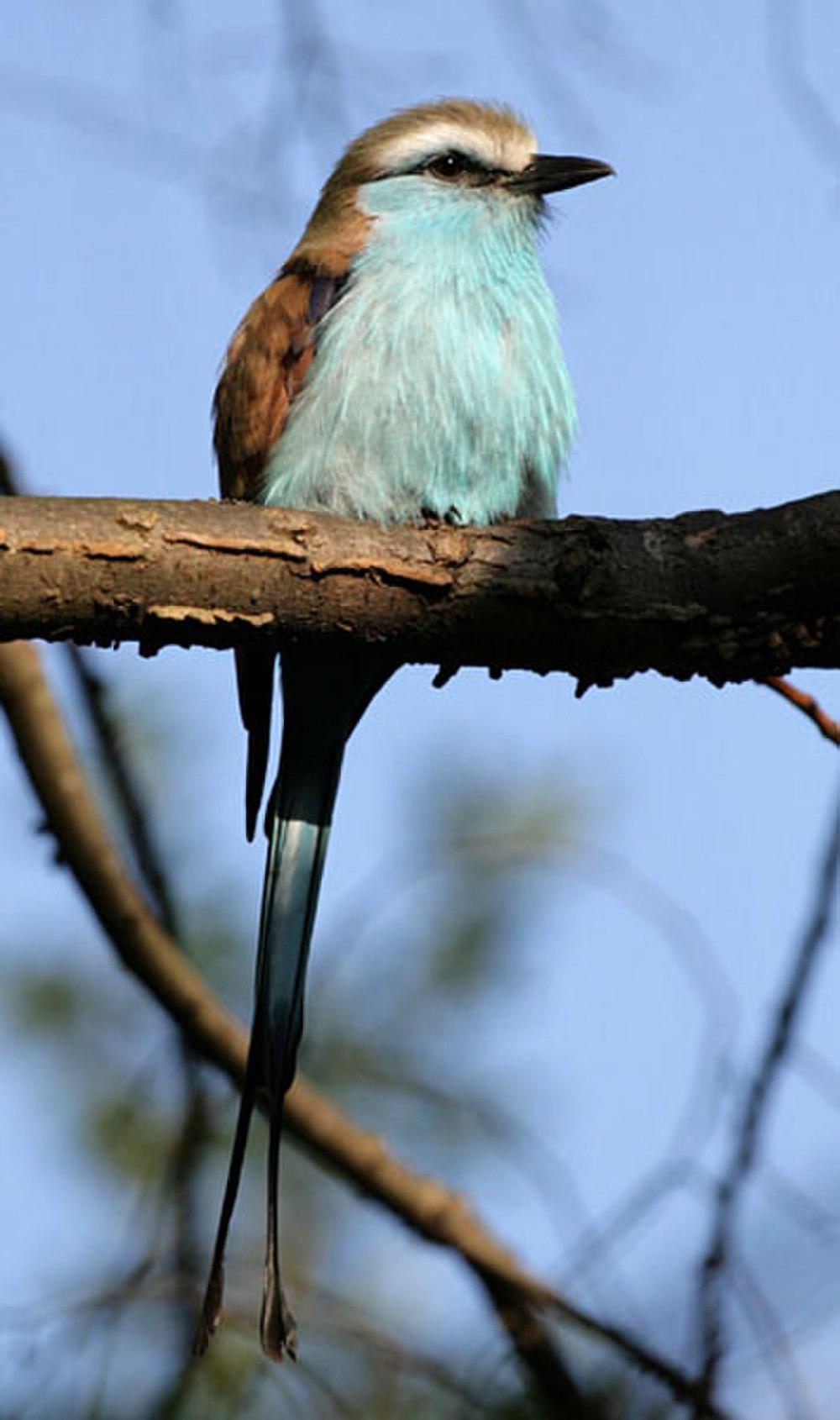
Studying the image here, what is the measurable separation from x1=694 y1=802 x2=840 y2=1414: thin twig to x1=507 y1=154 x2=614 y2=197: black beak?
6.60 feet

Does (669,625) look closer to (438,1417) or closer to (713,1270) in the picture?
(713,1270)

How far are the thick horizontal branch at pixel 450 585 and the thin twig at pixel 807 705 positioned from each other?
0.22 feet

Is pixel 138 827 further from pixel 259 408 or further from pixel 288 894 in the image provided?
pixel 259 408

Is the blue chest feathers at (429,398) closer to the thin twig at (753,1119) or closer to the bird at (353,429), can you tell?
the bird at (353,429)

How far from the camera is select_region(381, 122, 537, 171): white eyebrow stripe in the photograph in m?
4.14

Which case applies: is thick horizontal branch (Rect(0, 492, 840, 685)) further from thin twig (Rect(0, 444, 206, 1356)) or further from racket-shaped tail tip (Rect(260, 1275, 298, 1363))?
racket-shaped tail tip (Rect(260, 1275, 298, 1363))

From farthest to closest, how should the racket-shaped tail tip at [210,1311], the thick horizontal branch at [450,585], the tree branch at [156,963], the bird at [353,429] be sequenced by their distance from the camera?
the bird at [353,429] < the tree branch at [156,963] < the racket-shaped tail tip at [210,1311] < the thick horizontal branch at [450,585]

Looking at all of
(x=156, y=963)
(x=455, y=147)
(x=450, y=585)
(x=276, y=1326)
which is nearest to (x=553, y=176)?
(x=455, y=147)

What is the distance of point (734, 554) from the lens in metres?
2.64

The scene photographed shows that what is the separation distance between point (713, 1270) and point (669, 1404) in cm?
35

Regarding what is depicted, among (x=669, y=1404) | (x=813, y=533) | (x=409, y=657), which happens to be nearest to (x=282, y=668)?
(x=409, y=657)

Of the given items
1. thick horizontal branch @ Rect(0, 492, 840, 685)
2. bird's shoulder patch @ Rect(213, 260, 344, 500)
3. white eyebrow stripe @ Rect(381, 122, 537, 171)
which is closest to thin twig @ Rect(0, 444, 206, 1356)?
bird's shoulder patch @ Rect(213, 260, 344, 500)

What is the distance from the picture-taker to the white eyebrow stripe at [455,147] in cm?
414

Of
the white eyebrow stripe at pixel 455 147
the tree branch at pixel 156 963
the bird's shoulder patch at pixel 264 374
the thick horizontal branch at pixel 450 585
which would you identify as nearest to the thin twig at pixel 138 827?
the tree branch at pixel 156 963
